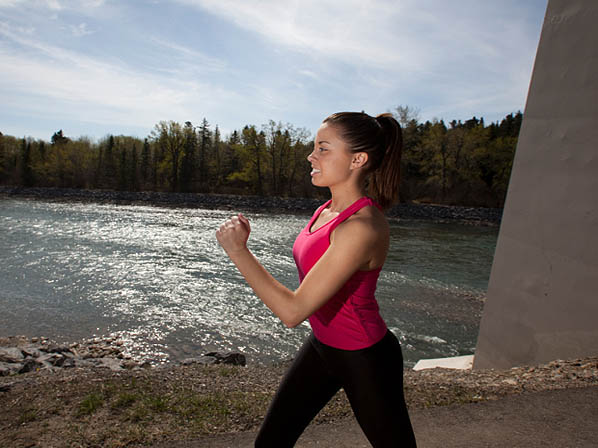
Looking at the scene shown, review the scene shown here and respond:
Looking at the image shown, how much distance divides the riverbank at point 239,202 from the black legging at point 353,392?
49.2 meters

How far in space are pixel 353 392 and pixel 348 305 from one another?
0.36m

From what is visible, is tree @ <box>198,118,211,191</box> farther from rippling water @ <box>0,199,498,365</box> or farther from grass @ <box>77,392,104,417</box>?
grass @ <box>77,392,104,417</box>

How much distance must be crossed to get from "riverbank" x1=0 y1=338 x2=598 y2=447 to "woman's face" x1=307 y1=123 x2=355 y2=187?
267cm

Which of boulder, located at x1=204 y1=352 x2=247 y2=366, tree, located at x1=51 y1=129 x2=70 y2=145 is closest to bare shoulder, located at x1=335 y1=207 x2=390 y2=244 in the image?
boulder, located at x1=204 y1=352 x2=247 y2=366

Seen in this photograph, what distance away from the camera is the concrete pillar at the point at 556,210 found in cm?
445

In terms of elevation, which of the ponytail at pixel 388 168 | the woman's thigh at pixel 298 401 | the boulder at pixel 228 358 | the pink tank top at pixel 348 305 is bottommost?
the boulder at pixel 228 358

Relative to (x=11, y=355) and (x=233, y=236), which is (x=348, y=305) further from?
(x=11, y=355)

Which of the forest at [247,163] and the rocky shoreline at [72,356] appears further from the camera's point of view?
the forest at [247,163]

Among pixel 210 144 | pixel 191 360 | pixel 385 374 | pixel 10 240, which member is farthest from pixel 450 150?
pixel 385 374

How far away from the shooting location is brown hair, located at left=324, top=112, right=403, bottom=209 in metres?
1.55

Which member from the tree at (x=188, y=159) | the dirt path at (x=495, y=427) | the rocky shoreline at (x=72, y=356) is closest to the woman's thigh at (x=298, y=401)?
the dirt path at (x=495, y=427)

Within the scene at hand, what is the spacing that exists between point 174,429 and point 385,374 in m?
2.49

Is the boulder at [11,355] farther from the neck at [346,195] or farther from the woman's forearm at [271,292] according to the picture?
the neck at [346,195]

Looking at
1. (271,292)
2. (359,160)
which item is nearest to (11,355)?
(271,292)
